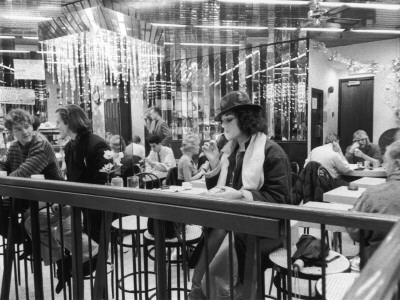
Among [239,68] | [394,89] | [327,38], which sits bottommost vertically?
[394,89]

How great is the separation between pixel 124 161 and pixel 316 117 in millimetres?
5486

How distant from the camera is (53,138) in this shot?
7.68 meters

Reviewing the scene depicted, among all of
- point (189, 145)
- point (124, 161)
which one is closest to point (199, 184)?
point (189, 145)

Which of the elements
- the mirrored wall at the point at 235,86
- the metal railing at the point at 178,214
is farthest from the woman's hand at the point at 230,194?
the mirrored wall at the point at 235,86

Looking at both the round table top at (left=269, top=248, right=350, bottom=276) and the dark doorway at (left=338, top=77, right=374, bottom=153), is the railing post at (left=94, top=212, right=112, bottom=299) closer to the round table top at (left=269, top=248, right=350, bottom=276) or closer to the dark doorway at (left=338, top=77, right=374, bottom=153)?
the round table top at (left=269, top=248, right=350, bottom=276)

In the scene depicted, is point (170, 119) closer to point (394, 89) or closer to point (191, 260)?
point (394, 89)

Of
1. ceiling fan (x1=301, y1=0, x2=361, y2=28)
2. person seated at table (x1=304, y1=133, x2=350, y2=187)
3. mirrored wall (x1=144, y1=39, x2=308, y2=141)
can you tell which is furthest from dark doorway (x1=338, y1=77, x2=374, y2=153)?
person seated at table (x1=304, y1=133, x2=350, y2=187)

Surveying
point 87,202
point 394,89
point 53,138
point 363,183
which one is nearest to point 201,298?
point 87,202

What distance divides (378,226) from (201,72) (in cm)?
893

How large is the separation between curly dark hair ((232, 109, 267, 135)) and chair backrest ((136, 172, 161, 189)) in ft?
8.98

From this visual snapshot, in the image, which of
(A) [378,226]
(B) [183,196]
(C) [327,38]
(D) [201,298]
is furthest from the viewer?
(C) [327,38]

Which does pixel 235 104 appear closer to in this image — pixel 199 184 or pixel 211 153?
pixel 211 153

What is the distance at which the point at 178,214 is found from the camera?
155cm

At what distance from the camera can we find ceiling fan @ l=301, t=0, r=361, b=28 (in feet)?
17.4
